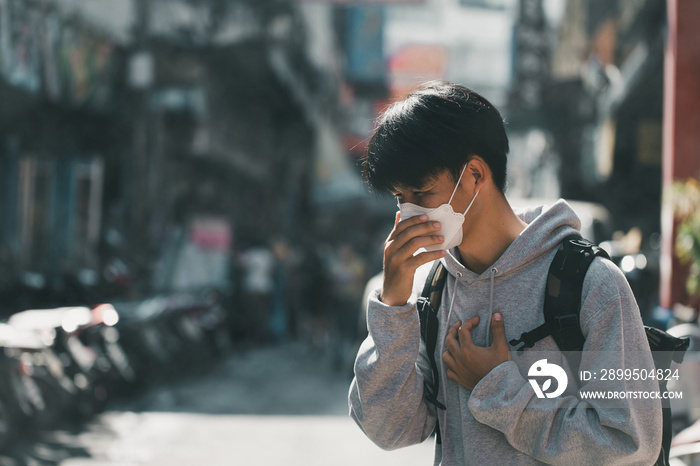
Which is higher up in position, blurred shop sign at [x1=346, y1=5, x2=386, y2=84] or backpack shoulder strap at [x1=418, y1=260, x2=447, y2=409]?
blurred shop sign at [x1=346, y1=5, x2=386, y2=84]

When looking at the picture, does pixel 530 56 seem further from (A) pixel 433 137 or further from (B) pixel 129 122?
(A) pixel 433 137

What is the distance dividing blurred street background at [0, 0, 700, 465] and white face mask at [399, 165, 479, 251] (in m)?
0.14

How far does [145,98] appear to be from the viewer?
11.1 meters

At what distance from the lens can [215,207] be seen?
17.9 meters

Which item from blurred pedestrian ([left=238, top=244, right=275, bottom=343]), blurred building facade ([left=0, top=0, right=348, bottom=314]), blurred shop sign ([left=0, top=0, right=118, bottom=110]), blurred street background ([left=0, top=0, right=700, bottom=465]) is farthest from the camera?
blurred pedestrian ([left=238, top=244, right=275, bottom=343])

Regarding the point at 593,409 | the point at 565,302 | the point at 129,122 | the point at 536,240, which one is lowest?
the point at 129,122

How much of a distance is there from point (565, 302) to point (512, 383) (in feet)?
0.68

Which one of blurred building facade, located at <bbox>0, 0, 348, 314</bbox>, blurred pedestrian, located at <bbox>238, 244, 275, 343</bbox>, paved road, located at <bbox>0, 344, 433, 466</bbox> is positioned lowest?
blurred pedestrian, located at <bbox>238, 244, 275, 343</bbox>

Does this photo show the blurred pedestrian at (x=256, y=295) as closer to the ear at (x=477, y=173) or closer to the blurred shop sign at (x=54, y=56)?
the blurred shop sign at (x=54, y=56)

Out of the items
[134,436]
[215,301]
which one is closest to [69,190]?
[215,301]

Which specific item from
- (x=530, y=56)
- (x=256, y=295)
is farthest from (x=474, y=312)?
(x=530, y=56)

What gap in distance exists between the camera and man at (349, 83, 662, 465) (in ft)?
5.47

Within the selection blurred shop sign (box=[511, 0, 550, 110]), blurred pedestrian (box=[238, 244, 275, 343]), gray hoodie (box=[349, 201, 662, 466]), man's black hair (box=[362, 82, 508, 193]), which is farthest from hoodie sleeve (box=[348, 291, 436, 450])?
blurred shop sign (box=[511, 0, 550, 110])

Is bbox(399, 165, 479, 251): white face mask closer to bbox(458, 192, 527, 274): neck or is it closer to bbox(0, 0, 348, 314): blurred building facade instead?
bbox(458, 192, 527, 274): neck
